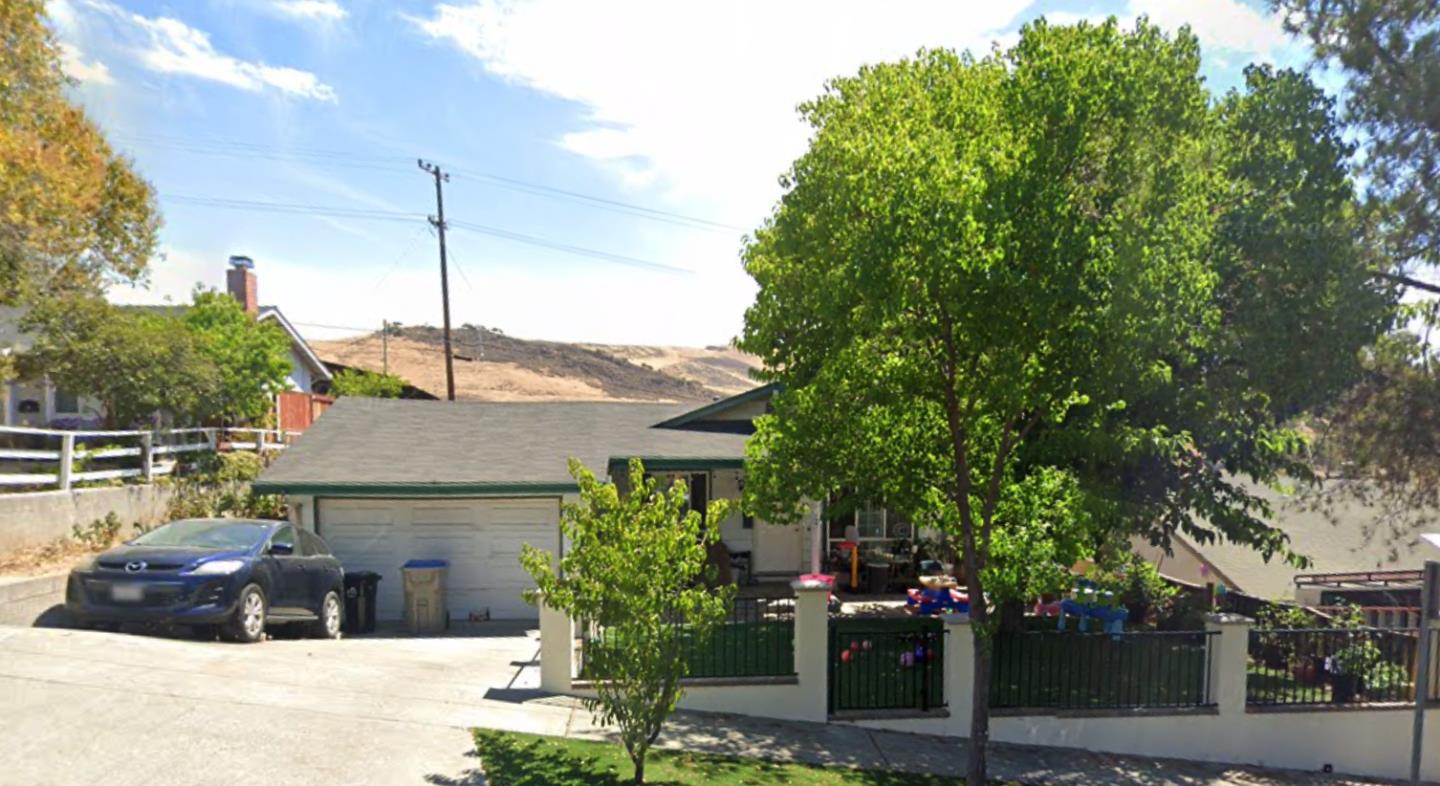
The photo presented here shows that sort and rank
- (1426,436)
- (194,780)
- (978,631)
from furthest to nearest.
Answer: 1. (1426,436)
2. (978,631)
3. (194,780)

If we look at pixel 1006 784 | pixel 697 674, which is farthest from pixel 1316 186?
pixel 697 674

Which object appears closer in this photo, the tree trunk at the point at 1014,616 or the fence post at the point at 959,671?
the fence post at the point at 959,671

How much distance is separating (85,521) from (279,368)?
8718mm

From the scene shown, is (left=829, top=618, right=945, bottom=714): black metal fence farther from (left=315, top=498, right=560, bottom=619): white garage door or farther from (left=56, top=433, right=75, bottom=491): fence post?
(left=56, top=433, right=75, bottom=491): fence post

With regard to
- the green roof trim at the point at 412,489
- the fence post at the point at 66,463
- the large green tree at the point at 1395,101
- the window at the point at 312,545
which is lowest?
the window at the point at 312,545

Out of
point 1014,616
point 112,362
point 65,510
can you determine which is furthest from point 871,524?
point 112,362

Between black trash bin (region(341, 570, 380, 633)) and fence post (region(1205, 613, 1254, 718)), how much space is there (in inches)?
440

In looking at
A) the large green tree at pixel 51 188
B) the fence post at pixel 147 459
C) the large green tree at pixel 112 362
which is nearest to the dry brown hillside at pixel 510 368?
the large green tree at pixel 51 188

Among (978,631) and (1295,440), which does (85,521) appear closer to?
→ (978,631)

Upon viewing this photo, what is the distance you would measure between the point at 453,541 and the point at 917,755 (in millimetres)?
→ 7936

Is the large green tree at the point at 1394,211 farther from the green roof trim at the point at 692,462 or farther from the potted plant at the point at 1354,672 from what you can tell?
the green roof trim at the point at 692,462

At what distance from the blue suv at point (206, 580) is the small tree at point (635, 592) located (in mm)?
4972

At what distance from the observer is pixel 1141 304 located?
22.0 ft

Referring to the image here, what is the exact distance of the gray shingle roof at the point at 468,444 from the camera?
12.8 m
